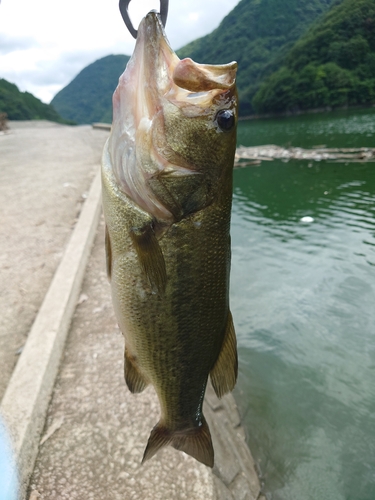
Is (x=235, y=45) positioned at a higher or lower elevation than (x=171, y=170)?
higher

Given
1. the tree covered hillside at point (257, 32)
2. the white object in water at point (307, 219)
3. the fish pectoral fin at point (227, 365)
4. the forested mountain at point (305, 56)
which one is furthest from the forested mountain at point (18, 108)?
the fish pectoral fin at point (227, 365)

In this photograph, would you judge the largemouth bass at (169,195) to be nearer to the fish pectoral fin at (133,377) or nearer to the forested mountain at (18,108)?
the fish pectoral fin at (133,377)

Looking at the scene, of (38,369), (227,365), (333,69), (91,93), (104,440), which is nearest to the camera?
(227,365)

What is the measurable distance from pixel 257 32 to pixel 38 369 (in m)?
141

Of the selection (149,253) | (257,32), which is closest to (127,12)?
(149,253)

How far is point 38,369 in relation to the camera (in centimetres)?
304

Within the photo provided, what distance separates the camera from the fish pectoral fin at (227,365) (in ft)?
5.73

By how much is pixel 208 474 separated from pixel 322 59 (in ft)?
283

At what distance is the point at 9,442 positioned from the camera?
2439 millimetres

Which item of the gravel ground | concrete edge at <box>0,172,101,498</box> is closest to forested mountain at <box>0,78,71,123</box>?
the gravel ground

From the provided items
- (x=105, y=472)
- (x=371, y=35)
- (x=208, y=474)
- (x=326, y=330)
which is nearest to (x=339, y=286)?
(x=326, y=330)

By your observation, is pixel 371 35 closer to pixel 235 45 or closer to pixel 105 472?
pixel 235 45

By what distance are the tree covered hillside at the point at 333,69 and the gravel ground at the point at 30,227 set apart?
64.1 metres

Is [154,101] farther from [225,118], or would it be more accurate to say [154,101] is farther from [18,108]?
[18,108]
